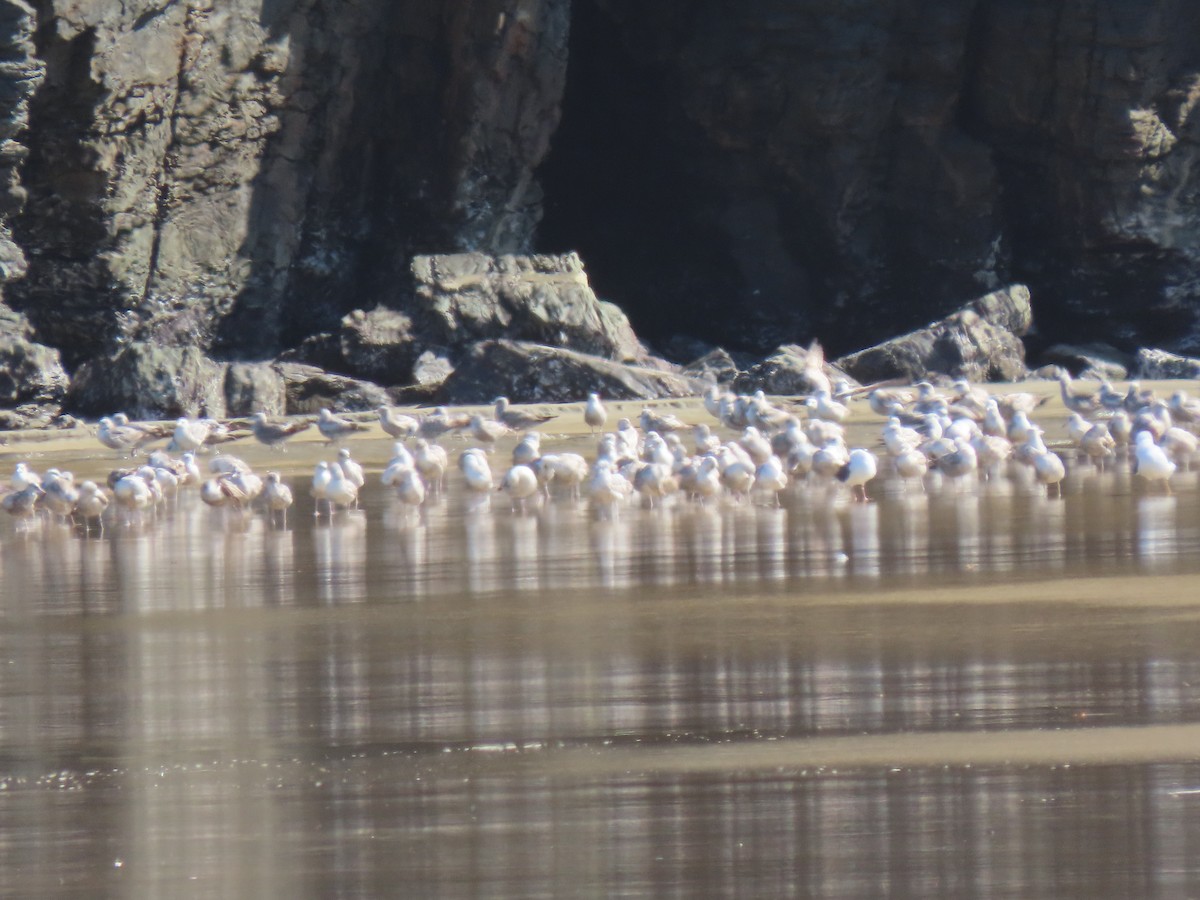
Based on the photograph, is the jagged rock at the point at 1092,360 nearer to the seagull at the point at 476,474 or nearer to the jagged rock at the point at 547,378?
the jagged rock at the point at 547,378

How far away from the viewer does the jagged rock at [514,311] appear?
20.6m

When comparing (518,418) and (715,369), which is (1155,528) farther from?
(715,369)

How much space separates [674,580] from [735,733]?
2659 mm

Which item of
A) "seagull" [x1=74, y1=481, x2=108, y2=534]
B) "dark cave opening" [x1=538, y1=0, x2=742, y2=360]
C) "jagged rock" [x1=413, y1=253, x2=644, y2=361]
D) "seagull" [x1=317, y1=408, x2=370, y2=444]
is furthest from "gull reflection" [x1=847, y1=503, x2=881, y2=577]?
"dark cave opening" [x1=538, y1=0, x2=742, y2=360]

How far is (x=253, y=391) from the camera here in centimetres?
1872

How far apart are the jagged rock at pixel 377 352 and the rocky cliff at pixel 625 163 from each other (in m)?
0.61

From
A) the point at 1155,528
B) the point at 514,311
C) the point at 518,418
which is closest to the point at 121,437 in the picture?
the point at 518,418

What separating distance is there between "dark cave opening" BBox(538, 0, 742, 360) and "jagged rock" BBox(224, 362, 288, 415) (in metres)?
7.64

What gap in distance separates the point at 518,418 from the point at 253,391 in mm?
4090

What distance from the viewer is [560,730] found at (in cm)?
477

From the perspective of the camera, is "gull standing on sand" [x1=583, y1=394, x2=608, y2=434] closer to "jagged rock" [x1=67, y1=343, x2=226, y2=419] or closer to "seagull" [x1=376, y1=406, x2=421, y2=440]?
"seagull" [x1=376, y1=406, x2=421, y2=440]

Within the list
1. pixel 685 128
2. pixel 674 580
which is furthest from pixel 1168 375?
pixel 674 580

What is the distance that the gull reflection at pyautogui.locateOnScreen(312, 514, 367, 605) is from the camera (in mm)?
7375

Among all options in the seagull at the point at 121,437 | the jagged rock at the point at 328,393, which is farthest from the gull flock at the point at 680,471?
the jagged rock at the point at 328,393
